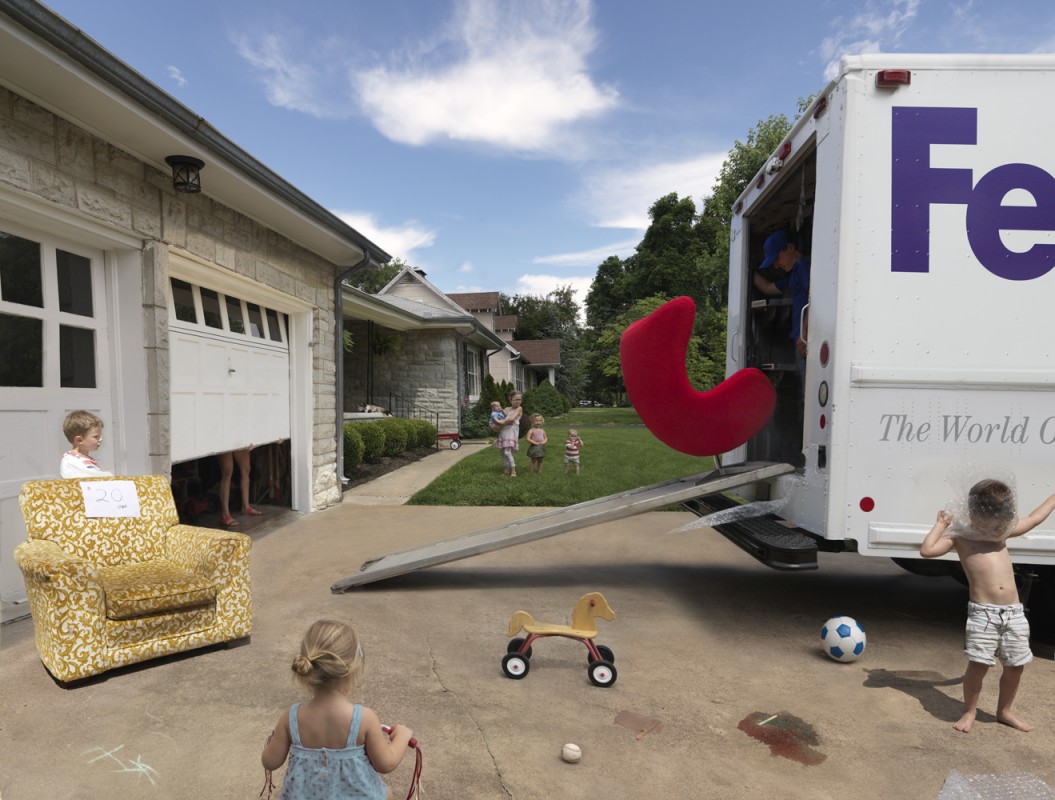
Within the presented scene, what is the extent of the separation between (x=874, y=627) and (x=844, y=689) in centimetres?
112

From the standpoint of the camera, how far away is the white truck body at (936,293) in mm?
3410

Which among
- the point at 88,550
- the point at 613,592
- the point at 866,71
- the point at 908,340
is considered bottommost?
the point at 613,592

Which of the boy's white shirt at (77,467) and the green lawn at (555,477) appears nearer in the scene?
the boy's white shirt at (77,467)

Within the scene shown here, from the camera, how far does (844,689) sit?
329 centimetres

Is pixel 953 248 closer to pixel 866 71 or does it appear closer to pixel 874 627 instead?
pixel 866 71

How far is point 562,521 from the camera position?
15.1 feet

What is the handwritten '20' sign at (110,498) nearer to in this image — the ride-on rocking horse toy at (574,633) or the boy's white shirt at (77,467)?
the boy's white shirt at (77,467)

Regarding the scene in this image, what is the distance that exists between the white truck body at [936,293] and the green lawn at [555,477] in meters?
5.25

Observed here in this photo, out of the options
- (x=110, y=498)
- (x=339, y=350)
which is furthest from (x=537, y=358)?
(x=110, y=498)

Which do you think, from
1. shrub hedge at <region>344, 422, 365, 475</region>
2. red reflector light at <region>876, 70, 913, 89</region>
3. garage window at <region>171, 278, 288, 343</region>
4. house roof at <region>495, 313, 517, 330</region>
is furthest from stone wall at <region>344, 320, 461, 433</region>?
house roof at <region>495, 313, 517, 330</region>

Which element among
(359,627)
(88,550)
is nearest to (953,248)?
(359,627)

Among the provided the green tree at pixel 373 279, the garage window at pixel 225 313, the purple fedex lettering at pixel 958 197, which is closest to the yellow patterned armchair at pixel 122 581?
the garage window at pixel 225 313

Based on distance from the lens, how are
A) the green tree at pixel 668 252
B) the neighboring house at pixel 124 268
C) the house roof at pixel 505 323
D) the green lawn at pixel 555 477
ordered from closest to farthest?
the neighboring house at pixel 124 268, the green lawn at pixel 555 477, the green tree at pixel 668 252, the house roof at pixel 505 323

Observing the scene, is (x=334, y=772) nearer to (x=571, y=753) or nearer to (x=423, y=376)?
(x=571, y=753)
